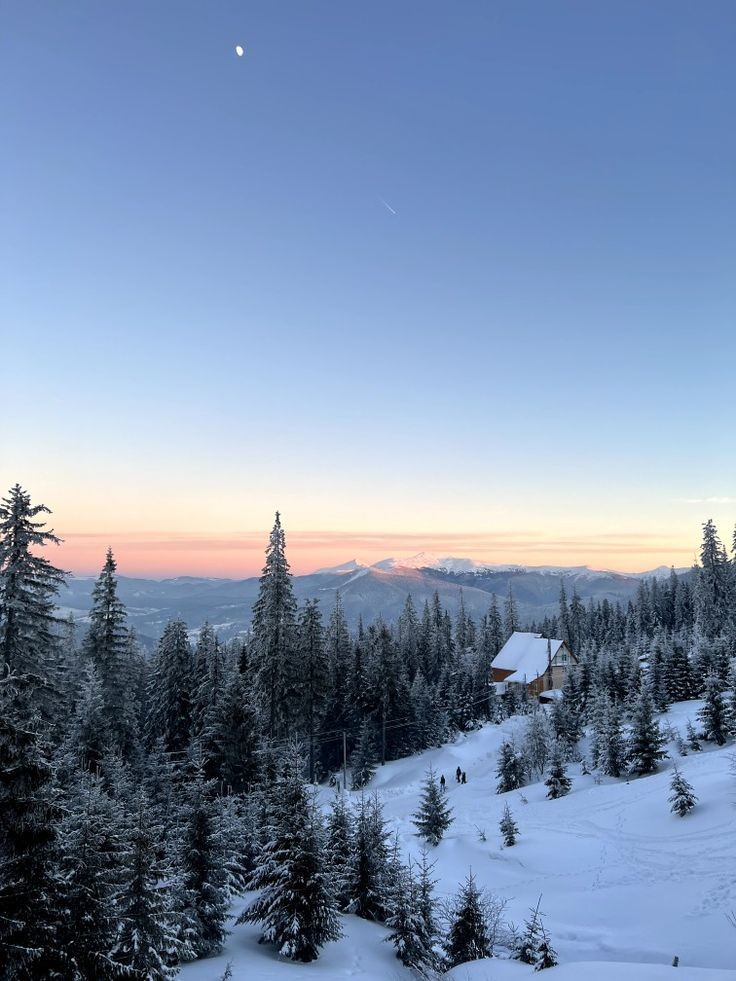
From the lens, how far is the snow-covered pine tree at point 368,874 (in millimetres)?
17328

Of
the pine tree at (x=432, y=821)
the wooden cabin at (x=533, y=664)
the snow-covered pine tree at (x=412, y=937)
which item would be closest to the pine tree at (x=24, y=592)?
the snow-covered pine tree at (x=412, y=937)

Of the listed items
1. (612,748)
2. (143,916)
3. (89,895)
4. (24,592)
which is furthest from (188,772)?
(612,748)

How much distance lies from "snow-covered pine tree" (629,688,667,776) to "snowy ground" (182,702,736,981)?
103cm

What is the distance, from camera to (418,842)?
31391 mm

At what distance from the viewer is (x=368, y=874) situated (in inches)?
687

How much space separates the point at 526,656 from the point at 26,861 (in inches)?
3013

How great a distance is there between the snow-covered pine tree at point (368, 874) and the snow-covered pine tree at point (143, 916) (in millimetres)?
6849

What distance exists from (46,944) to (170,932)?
8.49 ft

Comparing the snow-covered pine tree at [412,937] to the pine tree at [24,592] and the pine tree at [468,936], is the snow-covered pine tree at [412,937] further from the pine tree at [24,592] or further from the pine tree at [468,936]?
the pine tree at [24,592]

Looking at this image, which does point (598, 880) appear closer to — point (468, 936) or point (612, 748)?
point (468, 936)

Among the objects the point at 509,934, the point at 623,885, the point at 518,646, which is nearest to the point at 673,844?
the point at 623,885

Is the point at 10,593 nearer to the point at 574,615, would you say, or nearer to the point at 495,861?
the point at 495,861

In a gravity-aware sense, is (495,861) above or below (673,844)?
below

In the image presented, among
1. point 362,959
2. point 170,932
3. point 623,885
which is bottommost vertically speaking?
point 623,885
